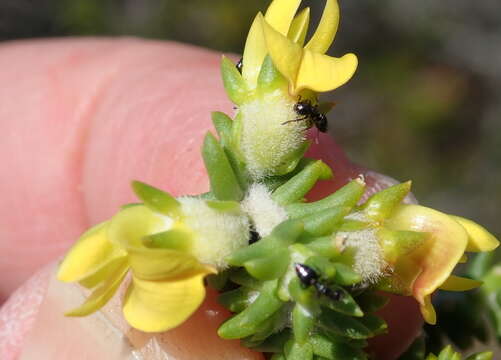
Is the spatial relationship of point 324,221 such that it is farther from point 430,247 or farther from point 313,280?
point 430,247

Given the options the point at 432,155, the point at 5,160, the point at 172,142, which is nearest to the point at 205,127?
the point at 172,142

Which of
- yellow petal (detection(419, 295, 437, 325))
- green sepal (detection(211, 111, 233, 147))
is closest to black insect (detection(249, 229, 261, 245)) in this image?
green sepal (detection(211, 111, 233, 147))

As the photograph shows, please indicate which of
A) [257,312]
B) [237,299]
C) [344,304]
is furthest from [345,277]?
[237,299]

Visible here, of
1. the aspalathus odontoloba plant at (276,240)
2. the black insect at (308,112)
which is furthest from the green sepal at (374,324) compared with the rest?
the black insect at (308,112)

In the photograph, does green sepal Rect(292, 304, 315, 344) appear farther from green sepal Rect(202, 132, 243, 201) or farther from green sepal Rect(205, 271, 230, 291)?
green sepal Rect(202, 132, 243, 201)

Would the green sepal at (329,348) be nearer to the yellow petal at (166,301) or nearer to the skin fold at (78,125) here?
the yellow petal at (166,301)
